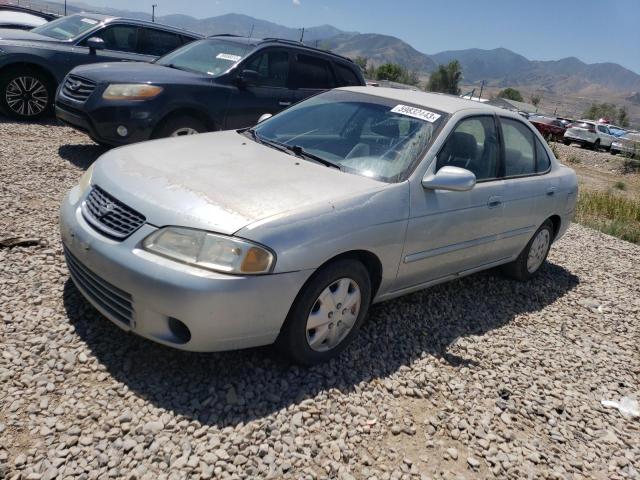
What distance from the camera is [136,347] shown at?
10.3 feet

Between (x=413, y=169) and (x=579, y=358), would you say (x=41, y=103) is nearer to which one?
(x=413, y=169)

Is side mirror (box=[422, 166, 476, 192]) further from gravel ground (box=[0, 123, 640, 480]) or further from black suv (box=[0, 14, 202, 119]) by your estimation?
black suv (box=[0, 14, 202, 119])

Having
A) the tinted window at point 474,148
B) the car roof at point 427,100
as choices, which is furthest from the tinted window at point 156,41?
the tinted window at point 474,148

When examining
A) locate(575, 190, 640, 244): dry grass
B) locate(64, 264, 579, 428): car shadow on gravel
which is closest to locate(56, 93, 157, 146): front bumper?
locate(64, 264, 579, 428): car shadow on gravel

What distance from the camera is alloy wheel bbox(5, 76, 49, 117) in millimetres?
8031

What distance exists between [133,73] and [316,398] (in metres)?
5.02

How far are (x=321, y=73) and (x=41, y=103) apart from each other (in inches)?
169

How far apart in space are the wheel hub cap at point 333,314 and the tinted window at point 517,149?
198 cm

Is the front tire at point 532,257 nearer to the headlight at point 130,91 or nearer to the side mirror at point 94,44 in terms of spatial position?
the headlight at point 130,91

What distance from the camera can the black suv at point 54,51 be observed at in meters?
7.92

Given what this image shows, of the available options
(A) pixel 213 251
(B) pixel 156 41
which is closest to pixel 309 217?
(A) pixel 213 251

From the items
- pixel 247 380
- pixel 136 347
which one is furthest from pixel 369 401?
pixel 136 347

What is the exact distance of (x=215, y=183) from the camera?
10.3 ft

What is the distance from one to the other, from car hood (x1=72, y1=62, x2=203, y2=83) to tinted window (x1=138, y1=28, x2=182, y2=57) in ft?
7.86
